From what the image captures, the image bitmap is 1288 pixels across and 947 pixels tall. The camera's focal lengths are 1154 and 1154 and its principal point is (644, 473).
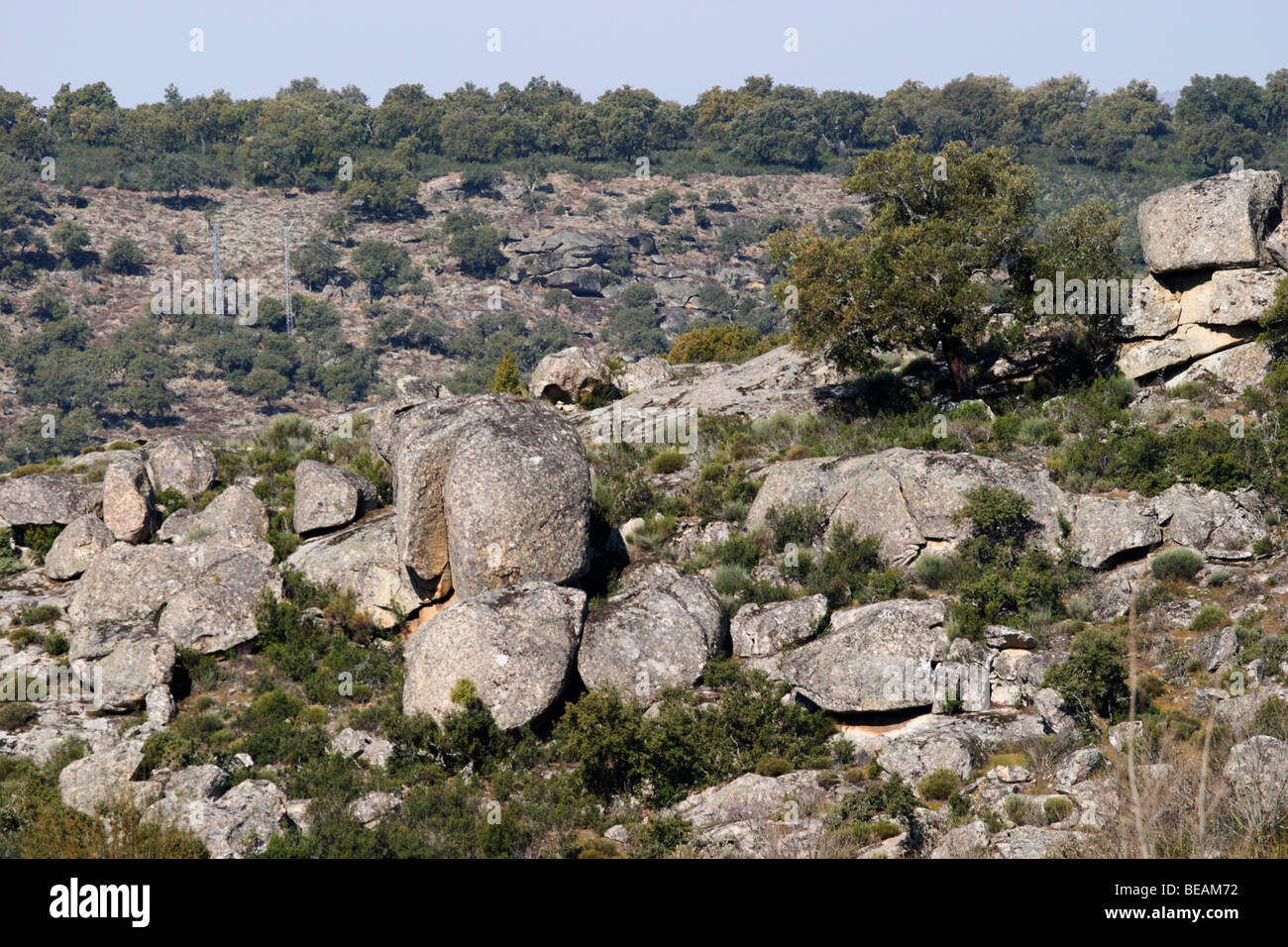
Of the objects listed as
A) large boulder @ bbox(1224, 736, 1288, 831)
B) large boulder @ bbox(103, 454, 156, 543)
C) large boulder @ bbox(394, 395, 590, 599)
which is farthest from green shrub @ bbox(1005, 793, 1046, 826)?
large boulder @ bbox(103, 454, 156, 543)

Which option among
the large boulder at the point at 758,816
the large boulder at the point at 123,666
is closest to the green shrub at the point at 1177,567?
the large boulder at the point at 758,816

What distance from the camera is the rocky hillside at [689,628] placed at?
19.2m

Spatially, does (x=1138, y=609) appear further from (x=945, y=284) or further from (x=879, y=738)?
(x=945, y=284)

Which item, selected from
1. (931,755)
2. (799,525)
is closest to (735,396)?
(799,525)

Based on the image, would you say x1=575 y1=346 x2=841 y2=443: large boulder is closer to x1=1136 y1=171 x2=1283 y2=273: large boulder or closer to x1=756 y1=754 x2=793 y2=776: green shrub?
x1=1136 y1=171 x2=1283 y2=273: large boulder

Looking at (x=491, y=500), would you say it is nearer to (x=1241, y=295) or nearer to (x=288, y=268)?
(x=1241, y=295)

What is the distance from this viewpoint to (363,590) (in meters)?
28.8

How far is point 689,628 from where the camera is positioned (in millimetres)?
25250

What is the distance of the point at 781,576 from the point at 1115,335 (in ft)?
45.4

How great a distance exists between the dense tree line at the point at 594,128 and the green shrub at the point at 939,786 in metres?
126

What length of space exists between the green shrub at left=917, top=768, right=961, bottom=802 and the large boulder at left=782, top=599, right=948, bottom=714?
2.91 meters

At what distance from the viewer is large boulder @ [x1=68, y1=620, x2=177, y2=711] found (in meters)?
26.0

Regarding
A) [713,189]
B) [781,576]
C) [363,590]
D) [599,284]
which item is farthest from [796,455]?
[713,189]

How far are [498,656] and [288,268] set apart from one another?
104670 mm
